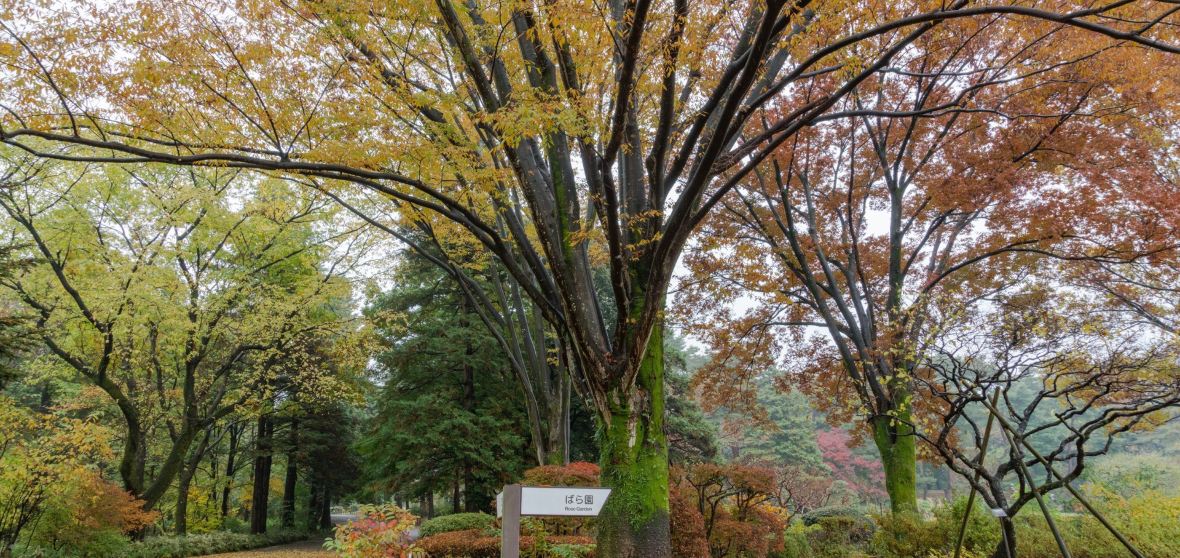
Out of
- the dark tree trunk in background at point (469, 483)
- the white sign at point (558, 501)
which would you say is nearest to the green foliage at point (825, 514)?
the dark tree trunk in background at point (469, 483)

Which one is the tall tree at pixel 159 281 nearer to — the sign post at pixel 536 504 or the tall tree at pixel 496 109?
the tall tree at pixel 496 109

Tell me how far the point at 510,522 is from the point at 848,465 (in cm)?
2613

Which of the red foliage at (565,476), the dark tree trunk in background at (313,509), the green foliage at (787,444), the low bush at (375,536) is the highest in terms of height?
the red foliage at (565,476)

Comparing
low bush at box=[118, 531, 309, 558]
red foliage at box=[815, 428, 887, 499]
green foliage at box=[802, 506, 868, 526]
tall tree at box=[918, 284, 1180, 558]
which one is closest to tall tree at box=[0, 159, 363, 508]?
low bush at box=[118, 531, 309, 558]

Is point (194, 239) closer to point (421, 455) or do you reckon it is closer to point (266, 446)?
point (421, 455)

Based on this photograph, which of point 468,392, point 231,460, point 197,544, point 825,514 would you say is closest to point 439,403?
point 468,392

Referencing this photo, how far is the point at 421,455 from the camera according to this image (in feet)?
42.9

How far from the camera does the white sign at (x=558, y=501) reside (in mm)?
3572

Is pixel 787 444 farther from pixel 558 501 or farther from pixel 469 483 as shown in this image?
pixel 558 501

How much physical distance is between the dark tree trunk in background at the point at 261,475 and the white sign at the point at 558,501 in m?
15.6

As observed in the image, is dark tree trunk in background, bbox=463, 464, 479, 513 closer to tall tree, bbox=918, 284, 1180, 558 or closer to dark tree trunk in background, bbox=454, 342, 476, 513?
dark tree trunk in background, bbox=454, 342, 476, 513

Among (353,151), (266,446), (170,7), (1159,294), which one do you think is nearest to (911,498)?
(1159,294)

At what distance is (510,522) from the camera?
11.5 ft

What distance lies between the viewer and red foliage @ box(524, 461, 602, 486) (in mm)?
7062
